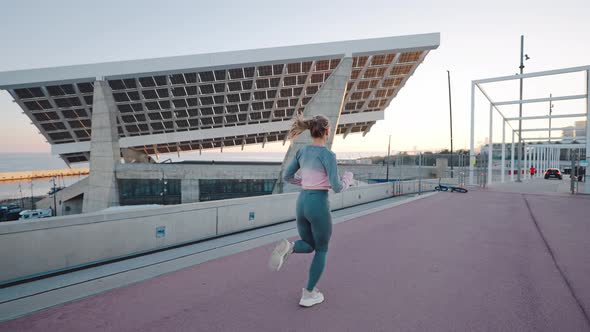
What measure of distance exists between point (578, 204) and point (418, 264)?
33.2ft

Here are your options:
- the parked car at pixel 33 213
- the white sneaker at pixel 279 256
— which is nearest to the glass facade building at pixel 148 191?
the parked car at pixel 33 213

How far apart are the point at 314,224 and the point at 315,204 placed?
19 cm

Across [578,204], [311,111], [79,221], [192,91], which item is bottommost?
[578,204]

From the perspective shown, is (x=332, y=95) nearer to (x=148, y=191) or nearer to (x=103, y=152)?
(x=103, y=152)

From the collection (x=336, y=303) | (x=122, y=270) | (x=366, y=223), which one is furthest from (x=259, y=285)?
(x=366, y=223)

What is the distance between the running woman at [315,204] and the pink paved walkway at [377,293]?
1.43 feet

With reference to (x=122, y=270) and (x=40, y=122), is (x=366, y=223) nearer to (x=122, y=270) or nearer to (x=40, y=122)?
(x=122, y=270)

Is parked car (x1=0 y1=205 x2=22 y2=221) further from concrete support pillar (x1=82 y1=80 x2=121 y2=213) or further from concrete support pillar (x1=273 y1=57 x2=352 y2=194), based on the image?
concrete support pillar (x1=273 y1=57 x2=352 y2=194)

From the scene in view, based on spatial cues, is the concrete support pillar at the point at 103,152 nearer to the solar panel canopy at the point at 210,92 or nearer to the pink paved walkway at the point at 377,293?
the solar panel canopy at the point at 210,92

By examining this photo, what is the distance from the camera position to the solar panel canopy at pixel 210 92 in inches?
945

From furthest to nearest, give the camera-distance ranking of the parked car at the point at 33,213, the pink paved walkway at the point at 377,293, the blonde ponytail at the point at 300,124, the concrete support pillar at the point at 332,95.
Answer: the parked car at the point at 33,213 → the concrete support pillar at the point at 332,95 → the blonde ponytail at the point at 300,124 → the pink paved walkway at the point at 377,293

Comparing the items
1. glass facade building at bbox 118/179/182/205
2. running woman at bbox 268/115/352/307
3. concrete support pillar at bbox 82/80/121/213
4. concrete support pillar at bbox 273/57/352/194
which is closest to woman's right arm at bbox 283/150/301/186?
running woman at bbox 268/115/352/307

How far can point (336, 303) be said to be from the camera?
3.29m

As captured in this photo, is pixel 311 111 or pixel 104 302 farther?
pixel 311 111
